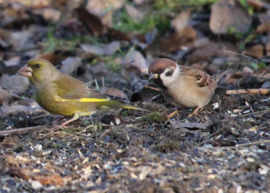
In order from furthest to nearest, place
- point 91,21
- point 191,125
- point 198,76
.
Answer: point 91,21, point 198,76, point 191,125

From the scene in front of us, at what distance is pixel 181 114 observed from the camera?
529 centimetres

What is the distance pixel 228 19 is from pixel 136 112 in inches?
114

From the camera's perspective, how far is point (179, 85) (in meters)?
5.32

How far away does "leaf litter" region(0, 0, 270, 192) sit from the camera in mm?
3629

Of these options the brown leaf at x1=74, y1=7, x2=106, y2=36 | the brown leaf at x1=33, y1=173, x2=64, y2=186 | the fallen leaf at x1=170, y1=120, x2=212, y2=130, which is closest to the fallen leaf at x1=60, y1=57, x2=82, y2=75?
the brown leaf at x1=74, y1=7, x2=106, y2=36

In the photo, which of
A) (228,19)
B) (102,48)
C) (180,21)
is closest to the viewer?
(228,19)

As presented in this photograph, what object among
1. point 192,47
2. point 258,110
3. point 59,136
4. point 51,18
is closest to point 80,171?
point 59,136

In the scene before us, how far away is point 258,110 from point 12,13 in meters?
6.28

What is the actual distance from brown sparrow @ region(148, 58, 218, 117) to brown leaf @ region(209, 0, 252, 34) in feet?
7.45

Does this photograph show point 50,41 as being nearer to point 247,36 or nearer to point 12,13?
point 12,13

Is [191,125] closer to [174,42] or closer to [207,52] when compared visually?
[207,52]

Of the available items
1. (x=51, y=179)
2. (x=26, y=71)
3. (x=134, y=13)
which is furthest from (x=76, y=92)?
(x=134, y=13)

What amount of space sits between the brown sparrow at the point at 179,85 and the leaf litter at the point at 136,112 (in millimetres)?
104

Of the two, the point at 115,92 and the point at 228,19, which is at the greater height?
the point at 228,19
